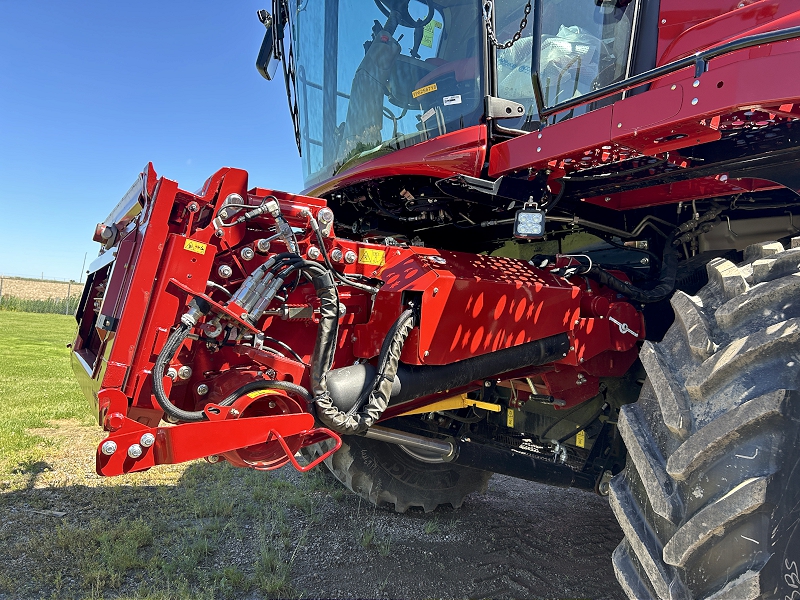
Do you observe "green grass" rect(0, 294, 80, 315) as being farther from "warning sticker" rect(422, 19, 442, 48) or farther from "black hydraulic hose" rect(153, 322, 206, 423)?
"black hydraulic hose" rect(153, 322, 206, 423)

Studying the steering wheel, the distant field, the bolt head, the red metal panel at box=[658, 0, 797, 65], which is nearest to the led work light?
the red metal panel at box=[658, 0, 797, 65]

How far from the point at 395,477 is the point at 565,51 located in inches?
96.8

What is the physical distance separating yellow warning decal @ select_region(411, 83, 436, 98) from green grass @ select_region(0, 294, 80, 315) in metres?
32.3

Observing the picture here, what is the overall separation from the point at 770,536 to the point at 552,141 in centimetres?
143

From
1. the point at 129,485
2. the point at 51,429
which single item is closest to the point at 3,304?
the point at 51,429

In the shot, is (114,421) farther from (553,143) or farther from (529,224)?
(553,143)

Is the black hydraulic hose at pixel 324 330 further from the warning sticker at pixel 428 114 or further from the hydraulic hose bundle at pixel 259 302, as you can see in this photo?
the warning sticker at pixel 428 114

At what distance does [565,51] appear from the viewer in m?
2.56

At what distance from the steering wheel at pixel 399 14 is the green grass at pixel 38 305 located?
32.2 m

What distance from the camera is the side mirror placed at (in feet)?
11.1

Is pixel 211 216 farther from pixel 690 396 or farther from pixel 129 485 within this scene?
pixel 129 485

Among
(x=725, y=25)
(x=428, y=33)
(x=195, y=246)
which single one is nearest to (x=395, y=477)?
(x=195, y=246)

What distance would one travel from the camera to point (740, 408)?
1.48 m

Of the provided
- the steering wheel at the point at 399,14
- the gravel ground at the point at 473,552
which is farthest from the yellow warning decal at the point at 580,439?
the steering wheel at the point at 399,14
